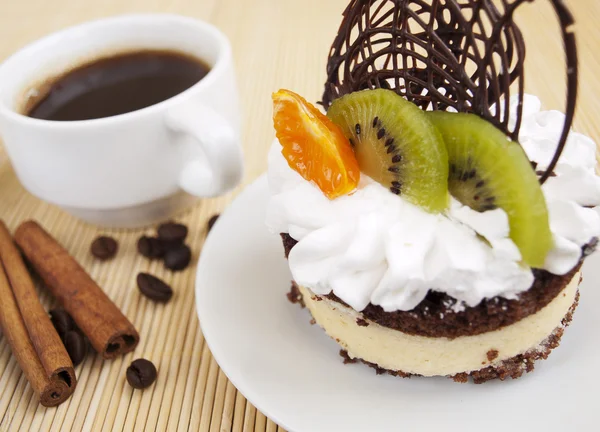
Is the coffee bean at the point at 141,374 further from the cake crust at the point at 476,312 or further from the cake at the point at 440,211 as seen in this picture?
the cake crust at the point at 476,312

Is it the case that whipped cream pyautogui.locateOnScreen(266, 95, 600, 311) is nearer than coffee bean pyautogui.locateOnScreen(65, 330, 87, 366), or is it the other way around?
whipped cream pyautogui.locateOnScreen(266, 95, 600, 311)

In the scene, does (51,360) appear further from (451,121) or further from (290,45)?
(290,45)

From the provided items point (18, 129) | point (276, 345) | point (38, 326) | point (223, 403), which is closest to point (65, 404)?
point (38, 326)

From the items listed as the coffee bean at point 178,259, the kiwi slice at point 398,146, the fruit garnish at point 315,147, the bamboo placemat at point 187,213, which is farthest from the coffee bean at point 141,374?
the kiwi slice at point 398,146

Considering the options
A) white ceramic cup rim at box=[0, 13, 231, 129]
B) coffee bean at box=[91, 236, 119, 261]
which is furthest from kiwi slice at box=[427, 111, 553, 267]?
coffee bean at box=[91, 236, 119, 261]

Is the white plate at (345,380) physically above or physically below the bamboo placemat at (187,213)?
above

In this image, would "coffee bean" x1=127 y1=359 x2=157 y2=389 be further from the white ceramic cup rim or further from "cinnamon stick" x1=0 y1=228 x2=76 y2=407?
the white ceramic cup rim

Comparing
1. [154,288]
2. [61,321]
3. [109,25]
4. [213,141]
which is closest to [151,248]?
[154,288]
